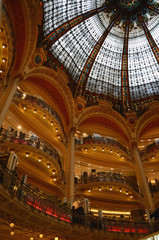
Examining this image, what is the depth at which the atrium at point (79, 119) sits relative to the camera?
36.7ft

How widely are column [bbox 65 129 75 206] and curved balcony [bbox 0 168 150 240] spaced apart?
7.97 feet

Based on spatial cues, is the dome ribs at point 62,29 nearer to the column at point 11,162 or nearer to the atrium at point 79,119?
the atrium at point 79,119

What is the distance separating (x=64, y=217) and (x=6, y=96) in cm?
863

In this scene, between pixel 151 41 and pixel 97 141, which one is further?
pixel 151 41

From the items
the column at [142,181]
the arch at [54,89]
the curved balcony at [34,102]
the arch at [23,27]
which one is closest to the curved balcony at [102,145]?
the column at [142,181]

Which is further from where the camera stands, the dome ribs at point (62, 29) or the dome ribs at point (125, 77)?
the dome ribs at point (125, 77)

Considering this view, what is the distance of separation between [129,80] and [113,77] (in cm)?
200

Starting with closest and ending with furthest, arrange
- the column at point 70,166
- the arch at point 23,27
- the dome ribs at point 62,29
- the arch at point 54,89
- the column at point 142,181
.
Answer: the column at point 70,166
the arch at point 23,27
the column at point 142,181
the dome ribs at point 62,29
the arch at point 54,89

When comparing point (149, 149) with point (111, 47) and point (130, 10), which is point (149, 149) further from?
point (130, 10)

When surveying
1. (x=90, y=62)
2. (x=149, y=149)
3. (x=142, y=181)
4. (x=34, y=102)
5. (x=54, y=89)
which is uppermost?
(x=90, y=62)

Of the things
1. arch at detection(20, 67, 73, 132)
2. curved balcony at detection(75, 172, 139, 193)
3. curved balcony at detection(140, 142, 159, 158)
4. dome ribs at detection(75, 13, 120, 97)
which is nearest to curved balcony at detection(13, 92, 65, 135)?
arch at detection(20, 67, 73, 132)

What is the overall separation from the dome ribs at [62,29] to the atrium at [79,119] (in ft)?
0.33

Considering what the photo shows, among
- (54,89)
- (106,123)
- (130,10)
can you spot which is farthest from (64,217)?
(130,10)

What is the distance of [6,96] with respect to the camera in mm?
14641
